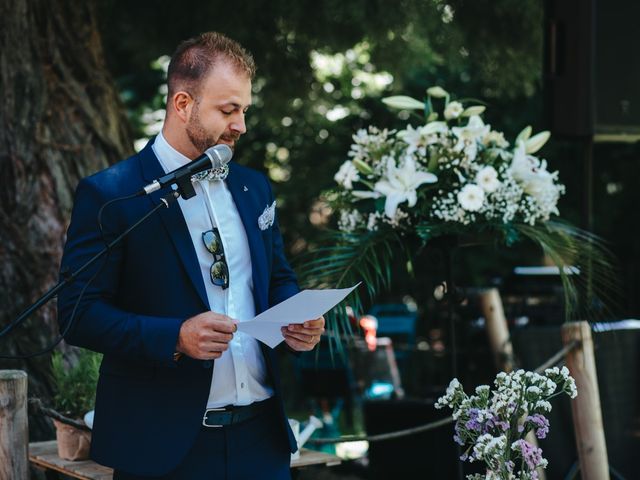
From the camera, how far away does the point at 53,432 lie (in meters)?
4.62

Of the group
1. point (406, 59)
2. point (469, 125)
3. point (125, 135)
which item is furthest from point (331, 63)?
point (469, 125)

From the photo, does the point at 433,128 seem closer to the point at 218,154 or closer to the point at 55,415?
the point at 218,154

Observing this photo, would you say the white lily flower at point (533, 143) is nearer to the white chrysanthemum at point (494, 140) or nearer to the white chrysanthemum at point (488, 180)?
the white chrysanthemum at point (494, 140)

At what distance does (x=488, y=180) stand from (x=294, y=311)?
5.23 feet

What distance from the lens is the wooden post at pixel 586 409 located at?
4008 millimetres

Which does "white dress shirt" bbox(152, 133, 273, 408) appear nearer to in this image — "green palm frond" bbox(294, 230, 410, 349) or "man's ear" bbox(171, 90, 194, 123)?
"man's ear" bbox(171, 90, 194, 123)

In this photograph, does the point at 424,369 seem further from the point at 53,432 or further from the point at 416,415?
the point at 53,432

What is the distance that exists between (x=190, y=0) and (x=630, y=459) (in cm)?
420

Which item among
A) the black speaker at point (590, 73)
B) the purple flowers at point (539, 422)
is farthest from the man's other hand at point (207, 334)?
the black speaker at point (590, 73)

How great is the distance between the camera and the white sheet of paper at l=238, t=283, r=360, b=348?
230 centimetres

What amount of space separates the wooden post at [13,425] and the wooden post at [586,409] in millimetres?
2298

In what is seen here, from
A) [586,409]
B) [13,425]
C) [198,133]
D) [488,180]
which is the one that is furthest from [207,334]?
[586,409]

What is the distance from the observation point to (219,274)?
249cm

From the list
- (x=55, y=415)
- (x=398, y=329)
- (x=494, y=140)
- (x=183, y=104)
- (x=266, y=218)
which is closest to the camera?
(x=183, y=104)
